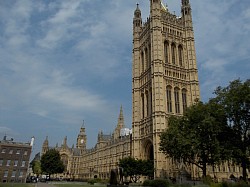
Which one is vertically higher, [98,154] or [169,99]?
[169,99]

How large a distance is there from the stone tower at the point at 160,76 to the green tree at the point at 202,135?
14.7m

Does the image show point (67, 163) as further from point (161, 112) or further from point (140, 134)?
point (161, 112)

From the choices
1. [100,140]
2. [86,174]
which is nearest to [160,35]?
[100,140]

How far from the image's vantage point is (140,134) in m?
58.2

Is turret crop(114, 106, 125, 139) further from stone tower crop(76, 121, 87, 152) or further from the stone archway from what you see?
the stone archway

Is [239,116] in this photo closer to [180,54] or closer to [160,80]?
[160,80]

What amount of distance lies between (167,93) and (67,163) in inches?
3938

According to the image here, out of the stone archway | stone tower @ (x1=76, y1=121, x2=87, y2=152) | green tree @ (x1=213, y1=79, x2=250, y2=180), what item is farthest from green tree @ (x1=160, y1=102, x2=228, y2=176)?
stone tower @ (x1=76, y1=121, x2=87, y2=152)

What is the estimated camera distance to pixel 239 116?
31.0 metres

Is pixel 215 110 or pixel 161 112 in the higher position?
pixel 161 112

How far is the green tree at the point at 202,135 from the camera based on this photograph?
31312 millimetres

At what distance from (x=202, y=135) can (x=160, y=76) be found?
76.8 feet

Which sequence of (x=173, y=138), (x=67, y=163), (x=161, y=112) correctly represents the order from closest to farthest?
1. (x=173, y=138)
2. (x=161, y=112)
3. (x=67, y=163)

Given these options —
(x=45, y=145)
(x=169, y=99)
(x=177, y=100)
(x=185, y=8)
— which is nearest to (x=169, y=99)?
(x=169, y=99)
